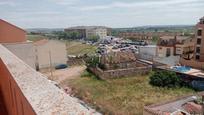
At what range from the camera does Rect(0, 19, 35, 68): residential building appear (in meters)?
9.38

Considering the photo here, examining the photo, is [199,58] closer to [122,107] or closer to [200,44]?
[200,44]

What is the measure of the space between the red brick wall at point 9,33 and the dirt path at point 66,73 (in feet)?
28.4

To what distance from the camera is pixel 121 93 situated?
17.4 meters

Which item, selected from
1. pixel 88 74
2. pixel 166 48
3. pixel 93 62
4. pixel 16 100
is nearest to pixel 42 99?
pixel 16 100

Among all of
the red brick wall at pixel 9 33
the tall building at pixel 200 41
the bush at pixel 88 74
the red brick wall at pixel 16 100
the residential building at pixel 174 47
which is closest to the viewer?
the red brick wall at pixel 16 100

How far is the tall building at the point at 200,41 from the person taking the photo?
85.6ft

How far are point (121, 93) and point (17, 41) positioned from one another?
8.34 m

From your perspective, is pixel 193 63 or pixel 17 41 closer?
pixel 17 41

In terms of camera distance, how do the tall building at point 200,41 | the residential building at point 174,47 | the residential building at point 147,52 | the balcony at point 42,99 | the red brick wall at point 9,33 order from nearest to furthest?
the balcony at point 42,99
the red brick wall at point 9,33
the tall building at point 200,41
the residential building at point 174,47
the residential building at point 147,52

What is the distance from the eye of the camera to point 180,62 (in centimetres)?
2506

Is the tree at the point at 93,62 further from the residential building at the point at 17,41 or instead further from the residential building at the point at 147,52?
the residential building at the point at 17,41

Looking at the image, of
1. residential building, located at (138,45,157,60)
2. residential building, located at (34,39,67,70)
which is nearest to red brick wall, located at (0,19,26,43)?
residential building, located at (34,39,67,70)

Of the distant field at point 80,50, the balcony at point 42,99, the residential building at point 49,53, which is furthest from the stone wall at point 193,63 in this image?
the balcony at point 42,99

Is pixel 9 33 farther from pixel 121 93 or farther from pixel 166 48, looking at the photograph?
pixel 166 48
